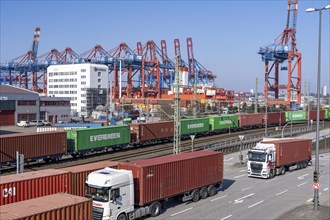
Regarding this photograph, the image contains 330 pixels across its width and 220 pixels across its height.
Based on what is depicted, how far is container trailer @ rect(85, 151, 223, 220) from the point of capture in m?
17.2

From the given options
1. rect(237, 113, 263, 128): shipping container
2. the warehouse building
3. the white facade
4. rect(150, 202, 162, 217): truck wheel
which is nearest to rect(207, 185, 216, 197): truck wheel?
rect(150, 202, 162, 217): truck wheel

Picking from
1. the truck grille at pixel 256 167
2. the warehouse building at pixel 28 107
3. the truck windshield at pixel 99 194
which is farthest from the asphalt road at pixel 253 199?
the warehouse building at pixel 28 107

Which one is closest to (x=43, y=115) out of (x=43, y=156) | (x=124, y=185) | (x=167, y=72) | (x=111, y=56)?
(x=43, y=156)

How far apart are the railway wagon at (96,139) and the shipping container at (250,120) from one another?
26.7 metres

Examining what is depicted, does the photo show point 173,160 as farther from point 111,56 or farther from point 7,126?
point 111,56

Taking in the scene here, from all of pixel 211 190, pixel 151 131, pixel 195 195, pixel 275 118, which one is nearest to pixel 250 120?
pixel 275 118

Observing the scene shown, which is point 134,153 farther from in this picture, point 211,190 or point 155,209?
point 155,209

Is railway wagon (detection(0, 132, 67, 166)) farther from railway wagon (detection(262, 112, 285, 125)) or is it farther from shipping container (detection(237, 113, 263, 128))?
railway wagon (detection(262, 112, 285, 125))

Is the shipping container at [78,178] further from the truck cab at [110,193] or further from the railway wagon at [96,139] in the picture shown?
the railway wagon at [96,139]

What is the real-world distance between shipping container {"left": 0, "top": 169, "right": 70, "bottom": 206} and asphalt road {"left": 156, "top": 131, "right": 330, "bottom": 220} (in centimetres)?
540

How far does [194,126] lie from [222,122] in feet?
25.5

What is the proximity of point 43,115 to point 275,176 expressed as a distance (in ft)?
205

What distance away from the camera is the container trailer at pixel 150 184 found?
17.2 m

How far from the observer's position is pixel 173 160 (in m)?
21.5
